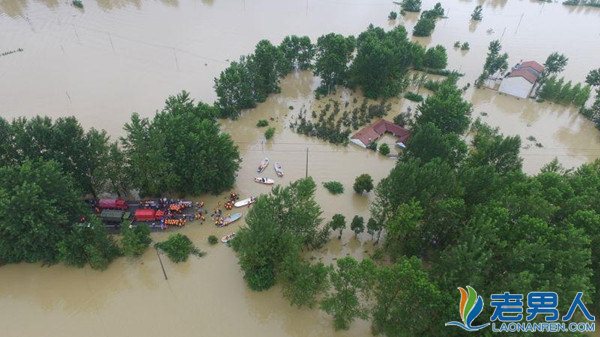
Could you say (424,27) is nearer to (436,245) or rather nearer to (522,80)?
(522,80)

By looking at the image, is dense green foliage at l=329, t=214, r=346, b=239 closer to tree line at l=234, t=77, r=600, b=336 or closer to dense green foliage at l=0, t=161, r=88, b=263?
tree line at l=234, t=77, r=600, b=336

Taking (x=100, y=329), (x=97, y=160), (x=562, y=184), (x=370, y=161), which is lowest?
(x=100, y=329)

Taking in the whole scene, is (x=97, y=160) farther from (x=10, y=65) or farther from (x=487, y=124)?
(x=487, y=124)

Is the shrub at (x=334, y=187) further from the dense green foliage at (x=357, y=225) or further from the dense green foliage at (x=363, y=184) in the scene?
the dense green foliage at (x=357, y=225)

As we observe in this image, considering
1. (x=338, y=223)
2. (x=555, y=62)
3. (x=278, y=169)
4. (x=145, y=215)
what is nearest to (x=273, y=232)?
(x=338, y=223)

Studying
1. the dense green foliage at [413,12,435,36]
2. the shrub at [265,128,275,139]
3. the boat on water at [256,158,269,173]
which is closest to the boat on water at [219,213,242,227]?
the boat on water at [256,158,269,173]

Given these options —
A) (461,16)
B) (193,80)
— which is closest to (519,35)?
(461,16)

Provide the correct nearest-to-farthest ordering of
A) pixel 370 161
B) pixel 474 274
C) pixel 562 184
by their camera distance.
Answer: pixel 474 274
pixel 562 184
pixel 370 161

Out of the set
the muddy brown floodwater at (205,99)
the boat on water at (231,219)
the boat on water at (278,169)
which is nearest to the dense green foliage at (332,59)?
the muddy brown floodwater at (205,99)
